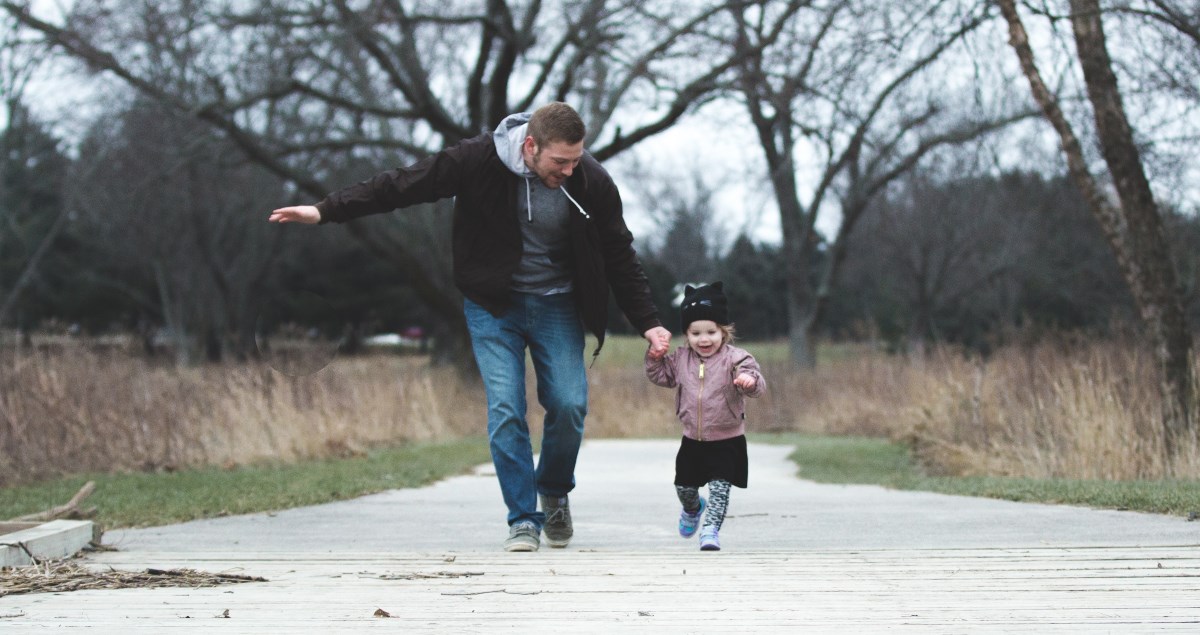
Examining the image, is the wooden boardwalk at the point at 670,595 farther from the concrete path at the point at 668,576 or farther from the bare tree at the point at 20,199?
the bare tree at the point at 20,199

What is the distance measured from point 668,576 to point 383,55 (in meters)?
18.4

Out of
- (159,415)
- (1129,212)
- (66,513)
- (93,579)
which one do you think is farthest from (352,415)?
(93,579)

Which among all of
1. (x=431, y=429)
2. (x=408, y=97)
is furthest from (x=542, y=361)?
(x=408, y=97)

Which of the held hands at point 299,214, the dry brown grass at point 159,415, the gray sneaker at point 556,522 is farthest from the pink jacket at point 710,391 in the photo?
the dry brown grass at point 159,415

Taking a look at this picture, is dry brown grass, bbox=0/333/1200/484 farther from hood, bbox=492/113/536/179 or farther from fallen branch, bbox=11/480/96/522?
hood, bbox=492/113/536/179

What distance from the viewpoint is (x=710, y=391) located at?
6.09 m

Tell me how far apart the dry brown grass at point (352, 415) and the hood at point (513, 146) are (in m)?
5.89

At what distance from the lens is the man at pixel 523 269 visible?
579 centimetres

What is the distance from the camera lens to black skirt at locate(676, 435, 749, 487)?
6.10 meters

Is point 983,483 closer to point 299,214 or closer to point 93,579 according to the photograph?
point 299,214

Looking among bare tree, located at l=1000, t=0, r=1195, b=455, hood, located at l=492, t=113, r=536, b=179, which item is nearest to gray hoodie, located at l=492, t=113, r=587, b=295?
hood, located at l=492, t=113, r=536, b=179

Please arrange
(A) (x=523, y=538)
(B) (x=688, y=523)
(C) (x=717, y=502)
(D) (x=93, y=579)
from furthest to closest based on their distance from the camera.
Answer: (B) (x=688, y=523) < (C) (x=717, y=502) < (A) (x=523, y=538) < (D) (x=93, y=579)

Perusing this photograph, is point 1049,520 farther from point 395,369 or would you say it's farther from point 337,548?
point 395,369

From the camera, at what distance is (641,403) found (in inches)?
826
